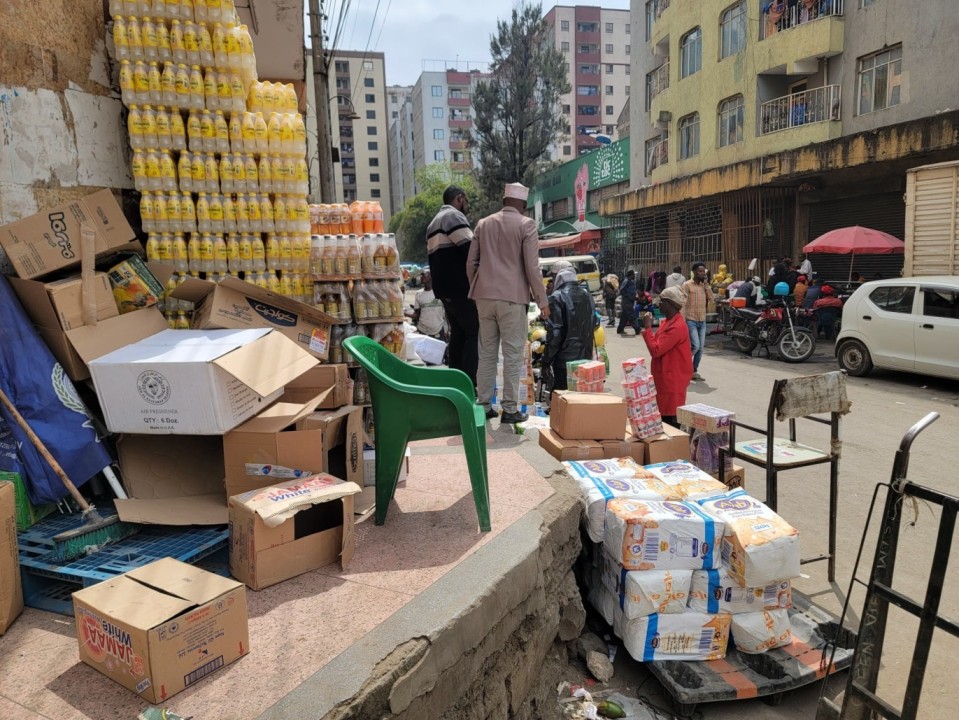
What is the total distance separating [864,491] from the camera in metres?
5.27

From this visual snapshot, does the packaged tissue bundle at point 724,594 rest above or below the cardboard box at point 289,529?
below

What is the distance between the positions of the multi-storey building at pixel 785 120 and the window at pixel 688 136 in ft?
0.15

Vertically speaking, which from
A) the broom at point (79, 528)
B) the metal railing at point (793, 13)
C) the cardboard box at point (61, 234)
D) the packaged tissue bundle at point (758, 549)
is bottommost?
the packaged tissue bundle at point (758, 549)

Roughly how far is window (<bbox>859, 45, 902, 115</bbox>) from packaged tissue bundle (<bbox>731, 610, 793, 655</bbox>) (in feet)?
53.2

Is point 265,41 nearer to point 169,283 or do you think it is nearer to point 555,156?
point 169,283

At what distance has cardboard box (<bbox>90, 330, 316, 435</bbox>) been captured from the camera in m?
2.97

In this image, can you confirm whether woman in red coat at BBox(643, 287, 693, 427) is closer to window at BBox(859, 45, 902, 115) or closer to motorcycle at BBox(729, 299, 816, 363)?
motorcycle at BBox(729, 299, 816, 363)

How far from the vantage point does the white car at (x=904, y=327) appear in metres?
8.72

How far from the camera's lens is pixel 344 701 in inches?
76.8

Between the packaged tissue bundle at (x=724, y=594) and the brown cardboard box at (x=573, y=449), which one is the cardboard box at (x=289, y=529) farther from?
the brown cardboard box at (x=573, y=449)

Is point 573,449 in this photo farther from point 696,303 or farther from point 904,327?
point 904,327

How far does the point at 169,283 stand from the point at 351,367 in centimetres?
138

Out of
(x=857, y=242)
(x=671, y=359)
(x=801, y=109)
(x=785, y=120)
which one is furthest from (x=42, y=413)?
(x=785, y=120)

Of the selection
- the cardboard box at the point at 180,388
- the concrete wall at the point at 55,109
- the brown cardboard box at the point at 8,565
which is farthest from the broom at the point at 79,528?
the concrete wall at the point at 55,109
